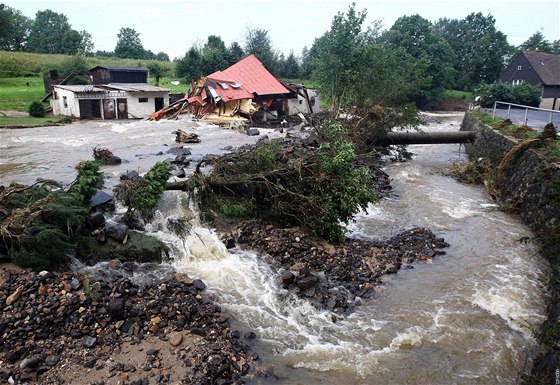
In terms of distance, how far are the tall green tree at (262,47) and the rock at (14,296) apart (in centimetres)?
5399

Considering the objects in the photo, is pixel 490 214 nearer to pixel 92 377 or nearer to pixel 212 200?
pixel 212 200

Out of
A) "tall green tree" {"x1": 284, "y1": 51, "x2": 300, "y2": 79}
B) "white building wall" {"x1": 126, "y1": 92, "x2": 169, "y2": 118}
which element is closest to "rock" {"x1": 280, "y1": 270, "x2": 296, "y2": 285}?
"white building wall" {"x1": 126, "y1": 92, "x2": 169, "y2": 118}

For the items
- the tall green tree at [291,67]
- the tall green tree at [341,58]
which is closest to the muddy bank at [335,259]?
the tall green tree at [341,58]

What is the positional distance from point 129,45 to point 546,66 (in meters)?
68.8

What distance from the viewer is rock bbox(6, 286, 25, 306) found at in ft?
23.2

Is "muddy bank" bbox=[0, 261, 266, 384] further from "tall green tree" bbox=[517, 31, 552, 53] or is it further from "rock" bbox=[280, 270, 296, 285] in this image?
"tall green tree" bbox=[517, 31, 552, 53]

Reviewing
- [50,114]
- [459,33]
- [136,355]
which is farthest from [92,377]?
[459,33]

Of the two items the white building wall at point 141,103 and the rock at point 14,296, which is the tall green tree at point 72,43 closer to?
the white building wall at point 141,103

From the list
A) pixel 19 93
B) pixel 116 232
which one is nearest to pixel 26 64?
pixel 19 93

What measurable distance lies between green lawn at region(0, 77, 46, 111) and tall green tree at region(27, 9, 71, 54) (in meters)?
31.5

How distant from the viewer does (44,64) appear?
155ft

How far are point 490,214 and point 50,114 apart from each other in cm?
3111

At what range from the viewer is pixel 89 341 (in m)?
6.68

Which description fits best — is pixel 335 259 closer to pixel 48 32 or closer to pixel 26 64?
pixel 26 64
